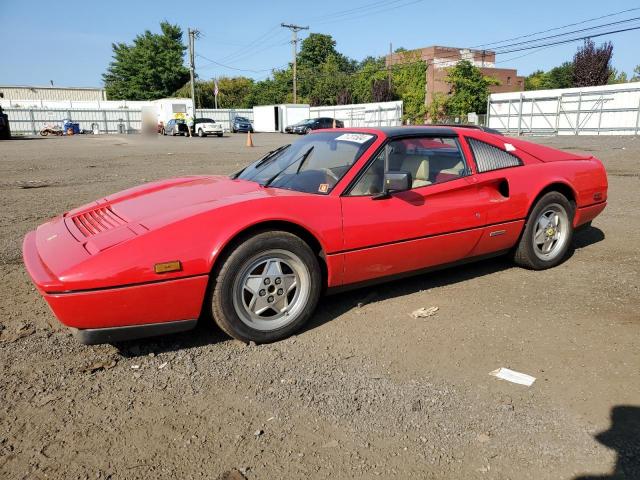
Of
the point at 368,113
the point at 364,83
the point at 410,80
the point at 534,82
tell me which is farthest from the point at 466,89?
the point at 534,82

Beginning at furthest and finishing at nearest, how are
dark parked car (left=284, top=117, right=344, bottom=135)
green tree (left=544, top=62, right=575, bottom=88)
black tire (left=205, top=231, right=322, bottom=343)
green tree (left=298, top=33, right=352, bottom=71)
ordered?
green tree (left=298, top=33, right=352, bottom=71) → green tree (left=544, top=62, right=575, bottom=88) → dark parked car (left=284, top=117, right=344, bottom=135) → black tire (left=205, top=231, right=322, bottom=343)

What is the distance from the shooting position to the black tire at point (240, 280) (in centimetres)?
298

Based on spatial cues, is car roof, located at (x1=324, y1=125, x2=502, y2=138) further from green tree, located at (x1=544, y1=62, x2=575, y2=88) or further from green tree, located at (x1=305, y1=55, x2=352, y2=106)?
green tree, located at (x1=544, y1=62, x2=575, y2=88)

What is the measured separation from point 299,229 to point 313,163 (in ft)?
2.87

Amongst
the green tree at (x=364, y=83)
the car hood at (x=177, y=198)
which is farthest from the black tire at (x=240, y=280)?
the green tree at (x=364, y=83)

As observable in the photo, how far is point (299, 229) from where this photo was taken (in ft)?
10.6

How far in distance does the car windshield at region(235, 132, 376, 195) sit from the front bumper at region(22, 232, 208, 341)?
1.11 m

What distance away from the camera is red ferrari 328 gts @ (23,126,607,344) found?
2.78m

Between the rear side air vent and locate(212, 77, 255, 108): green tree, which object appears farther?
locate(212, 77, 255, 108): green tree

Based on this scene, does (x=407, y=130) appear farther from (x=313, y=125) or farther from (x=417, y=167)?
(x=313, y=125)

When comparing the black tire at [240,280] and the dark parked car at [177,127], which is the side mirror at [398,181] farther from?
the dark parked car at [177,127]

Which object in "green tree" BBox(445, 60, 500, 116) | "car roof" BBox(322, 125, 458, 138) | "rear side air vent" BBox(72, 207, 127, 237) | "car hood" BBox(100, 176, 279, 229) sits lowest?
"rear side air vent" BBox(72, 207, 127, 237)

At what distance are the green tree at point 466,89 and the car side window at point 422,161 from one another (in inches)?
1614

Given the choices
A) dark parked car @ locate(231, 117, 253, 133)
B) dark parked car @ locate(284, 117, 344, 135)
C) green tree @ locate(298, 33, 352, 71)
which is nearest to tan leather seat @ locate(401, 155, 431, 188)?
dark parked car @ locate(284, 117, 344, 135)
